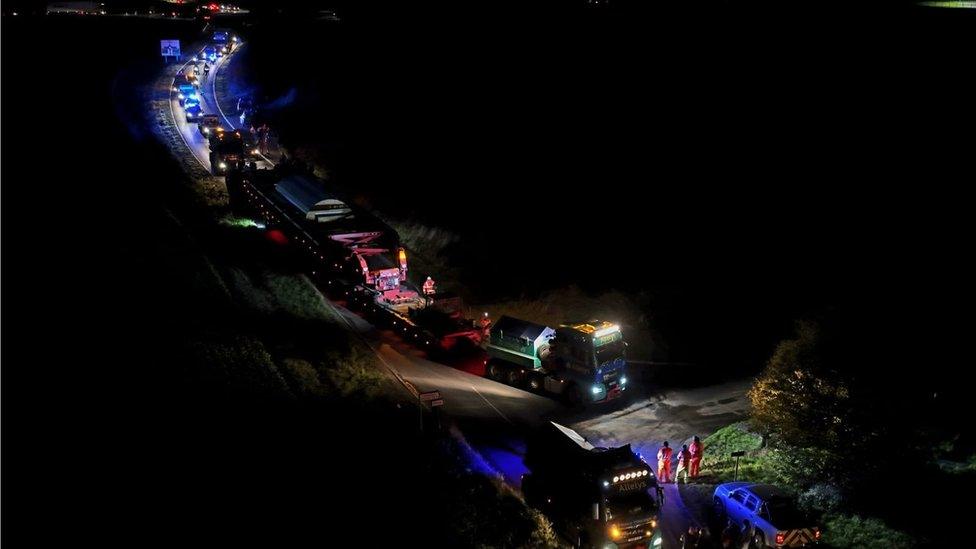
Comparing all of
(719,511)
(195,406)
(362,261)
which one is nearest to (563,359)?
(719,511)

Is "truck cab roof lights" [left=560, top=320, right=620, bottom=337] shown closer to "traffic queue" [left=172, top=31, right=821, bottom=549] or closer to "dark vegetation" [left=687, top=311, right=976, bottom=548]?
"dark vegetation" [left=687, top=311, right=976, bottom=548]

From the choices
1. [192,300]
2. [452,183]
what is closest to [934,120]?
[452,183]

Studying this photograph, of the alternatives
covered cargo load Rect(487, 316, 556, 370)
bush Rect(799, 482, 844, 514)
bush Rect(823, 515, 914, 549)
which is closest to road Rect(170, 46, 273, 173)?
covered cargo load Rect(487, 316, 556, 370)

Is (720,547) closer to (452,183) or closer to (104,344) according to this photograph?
(104,344)

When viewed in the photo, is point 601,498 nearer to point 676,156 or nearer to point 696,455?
point 696,455

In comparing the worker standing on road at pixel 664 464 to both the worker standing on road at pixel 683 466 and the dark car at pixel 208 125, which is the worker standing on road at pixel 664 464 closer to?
the worker standing on road at pixel 683 466

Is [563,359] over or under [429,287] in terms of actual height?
under

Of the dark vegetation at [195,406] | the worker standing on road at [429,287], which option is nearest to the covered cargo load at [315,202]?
the dark vegetation at [195,406]
